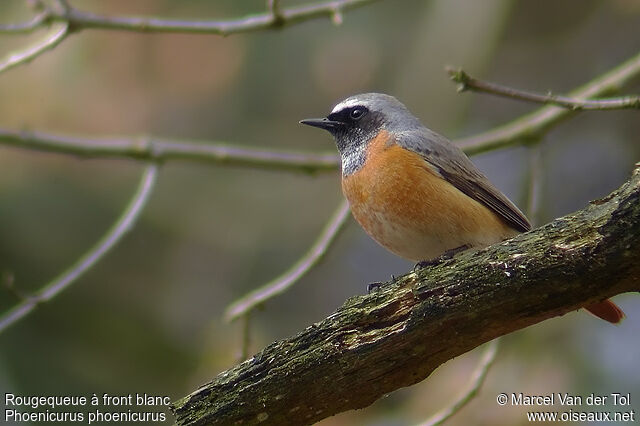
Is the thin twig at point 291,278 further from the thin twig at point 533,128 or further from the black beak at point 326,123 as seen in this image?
the thin twig at point 533,128

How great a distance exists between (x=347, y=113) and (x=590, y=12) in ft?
20.5

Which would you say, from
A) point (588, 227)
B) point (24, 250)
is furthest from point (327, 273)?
point (588, 227)

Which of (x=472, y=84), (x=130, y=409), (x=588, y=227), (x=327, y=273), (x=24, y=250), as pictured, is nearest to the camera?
(x=588, y=227)

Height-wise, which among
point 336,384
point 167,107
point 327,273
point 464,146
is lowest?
point 336,384

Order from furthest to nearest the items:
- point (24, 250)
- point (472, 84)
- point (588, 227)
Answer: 1. point (24, 250)
2. point (472, 84)
3. point (588, 227)

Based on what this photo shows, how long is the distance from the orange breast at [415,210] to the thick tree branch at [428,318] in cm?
155

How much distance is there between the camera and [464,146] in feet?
21.6

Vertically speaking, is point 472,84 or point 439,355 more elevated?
point 472,84

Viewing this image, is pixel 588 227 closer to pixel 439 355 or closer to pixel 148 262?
pixel 439 355

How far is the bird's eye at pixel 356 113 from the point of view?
6.33m

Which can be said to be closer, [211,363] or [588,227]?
[588,227]

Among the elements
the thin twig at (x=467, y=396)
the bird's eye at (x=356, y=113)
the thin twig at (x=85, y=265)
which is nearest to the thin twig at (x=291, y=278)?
the bird's eye at (x=356, y=113)

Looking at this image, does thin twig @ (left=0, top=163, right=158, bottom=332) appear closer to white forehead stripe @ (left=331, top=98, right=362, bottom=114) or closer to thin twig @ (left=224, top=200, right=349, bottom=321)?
thin twig @ (left=224, top=200, right=349, bottom=321)

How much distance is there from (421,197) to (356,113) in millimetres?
1357
